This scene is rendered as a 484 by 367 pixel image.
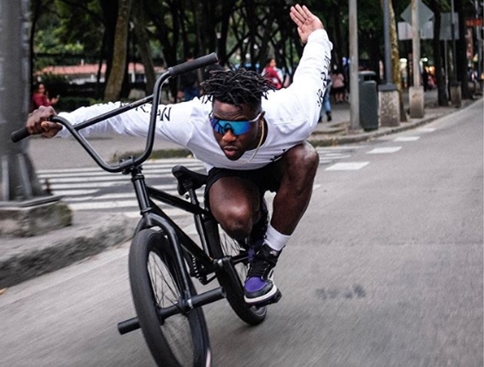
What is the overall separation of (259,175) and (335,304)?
47.2 inches

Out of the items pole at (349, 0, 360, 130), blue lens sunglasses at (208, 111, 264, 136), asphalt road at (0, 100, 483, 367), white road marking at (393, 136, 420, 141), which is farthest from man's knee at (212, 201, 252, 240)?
pole at (349, 0, 360, 130)

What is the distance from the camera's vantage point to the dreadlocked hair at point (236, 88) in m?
4.60

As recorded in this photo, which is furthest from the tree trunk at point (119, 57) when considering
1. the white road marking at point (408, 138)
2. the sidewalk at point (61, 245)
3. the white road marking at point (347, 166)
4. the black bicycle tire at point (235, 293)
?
the black bicycle tire at point (235, 293)

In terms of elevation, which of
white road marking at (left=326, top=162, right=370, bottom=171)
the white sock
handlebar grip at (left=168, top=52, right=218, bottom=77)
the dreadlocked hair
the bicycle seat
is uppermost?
handlebar grip at (left=168, top=52, right=218, bottom=77)

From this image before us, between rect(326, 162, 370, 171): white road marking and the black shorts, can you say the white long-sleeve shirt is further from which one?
rect(326, 162, 370, 171): white road marking

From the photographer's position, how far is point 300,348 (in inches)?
197

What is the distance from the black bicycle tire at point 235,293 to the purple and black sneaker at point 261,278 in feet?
0.16

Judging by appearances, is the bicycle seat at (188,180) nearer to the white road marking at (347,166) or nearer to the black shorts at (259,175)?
the black shorts at (259,175)

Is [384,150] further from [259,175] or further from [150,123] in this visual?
[150,123]

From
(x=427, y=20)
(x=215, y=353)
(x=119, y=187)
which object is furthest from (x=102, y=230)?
(x=427, y=20)

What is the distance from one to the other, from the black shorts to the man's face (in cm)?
41

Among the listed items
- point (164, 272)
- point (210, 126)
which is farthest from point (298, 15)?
point (164, 272)

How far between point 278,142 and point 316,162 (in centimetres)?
29

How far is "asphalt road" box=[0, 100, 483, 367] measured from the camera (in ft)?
16.3
